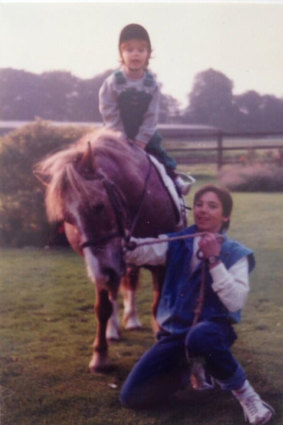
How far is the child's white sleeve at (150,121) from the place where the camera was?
82.2 inches

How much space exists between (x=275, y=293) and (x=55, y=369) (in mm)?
1052

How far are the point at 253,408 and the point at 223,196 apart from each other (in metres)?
0.90

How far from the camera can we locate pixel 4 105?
7.71 feet

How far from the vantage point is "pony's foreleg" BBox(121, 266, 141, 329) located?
2.34 meters

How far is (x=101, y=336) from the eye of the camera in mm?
2195

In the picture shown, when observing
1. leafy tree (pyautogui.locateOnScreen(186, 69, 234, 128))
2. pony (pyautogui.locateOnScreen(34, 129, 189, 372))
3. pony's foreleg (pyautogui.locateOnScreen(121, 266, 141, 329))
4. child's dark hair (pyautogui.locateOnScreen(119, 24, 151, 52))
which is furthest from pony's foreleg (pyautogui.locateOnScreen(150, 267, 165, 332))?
child's dark hair (pyautogui.locateOnScreen(119, 24, 151, 52))

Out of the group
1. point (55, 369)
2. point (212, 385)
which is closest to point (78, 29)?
point (55, 369)

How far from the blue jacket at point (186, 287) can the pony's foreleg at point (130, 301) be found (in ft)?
0.80

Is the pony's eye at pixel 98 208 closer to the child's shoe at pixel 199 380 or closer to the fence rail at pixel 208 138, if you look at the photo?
the fence rail at pixel 208 138

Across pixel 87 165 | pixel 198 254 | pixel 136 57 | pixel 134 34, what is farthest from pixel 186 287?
pixel 134 34

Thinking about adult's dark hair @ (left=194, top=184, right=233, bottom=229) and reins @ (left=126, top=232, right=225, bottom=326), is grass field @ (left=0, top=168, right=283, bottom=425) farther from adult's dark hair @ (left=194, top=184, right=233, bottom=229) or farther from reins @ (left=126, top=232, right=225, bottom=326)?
reins @ (left=126, top=232, right=225, bottom=326)

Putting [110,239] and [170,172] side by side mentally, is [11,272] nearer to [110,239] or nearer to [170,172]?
[110,239]

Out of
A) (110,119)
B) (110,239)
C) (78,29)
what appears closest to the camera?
(110,239)

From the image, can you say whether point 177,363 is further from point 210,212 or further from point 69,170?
point 69,170
